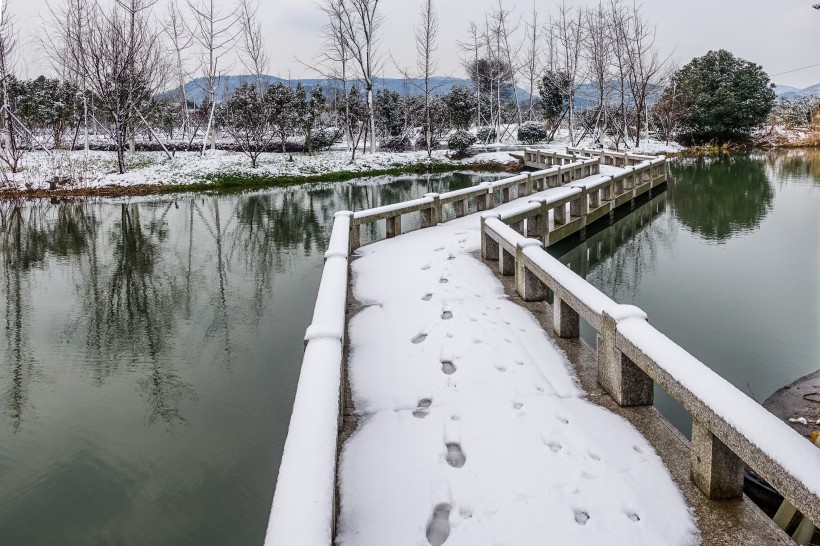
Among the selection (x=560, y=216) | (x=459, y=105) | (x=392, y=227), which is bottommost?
(x=392, y=227)

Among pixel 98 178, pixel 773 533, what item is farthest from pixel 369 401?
pixel 98 178

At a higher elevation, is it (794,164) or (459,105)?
(459,105)

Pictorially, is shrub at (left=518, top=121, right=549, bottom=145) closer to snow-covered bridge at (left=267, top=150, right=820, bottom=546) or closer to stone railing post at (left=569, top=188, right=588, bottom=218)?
stone railing post at (left=569, top=188, right=588, bottom=218)

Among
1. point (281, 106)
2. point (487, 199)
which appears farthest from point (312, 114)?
point (487, 199)

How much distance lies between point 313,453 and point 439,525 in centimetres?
81

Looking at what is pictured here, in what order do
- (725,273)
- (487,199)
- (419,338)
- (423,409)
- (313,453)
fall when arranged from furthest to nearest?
(487,199), (725,273), (419,338), (423,409), (313,453)

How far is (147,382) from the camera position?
6.92 metres

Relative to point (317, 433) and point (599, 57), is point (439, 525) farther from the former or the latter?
point (599, 57)

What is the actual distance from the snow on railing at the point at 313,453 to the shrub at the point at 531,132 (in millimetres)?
42711

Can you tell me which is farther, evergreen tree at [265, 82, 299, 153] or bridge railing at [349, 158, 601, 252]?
evergreen tree at [265, 82, 299, 153]

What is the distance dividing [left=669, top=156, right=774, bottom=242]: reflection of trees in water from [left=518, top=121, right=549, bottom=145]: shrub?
1352 centimetres

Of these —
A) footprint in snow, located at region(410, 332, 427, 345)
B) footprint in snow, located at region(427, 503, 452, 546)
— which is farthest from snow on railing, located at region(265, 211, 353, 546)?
footprint in snow, located at region(410, 332, 427, 345)

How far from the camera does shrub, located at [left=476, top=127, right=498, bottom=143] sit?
4550 cm

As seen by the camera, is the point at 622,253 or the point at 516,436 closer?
the point at 516,436
